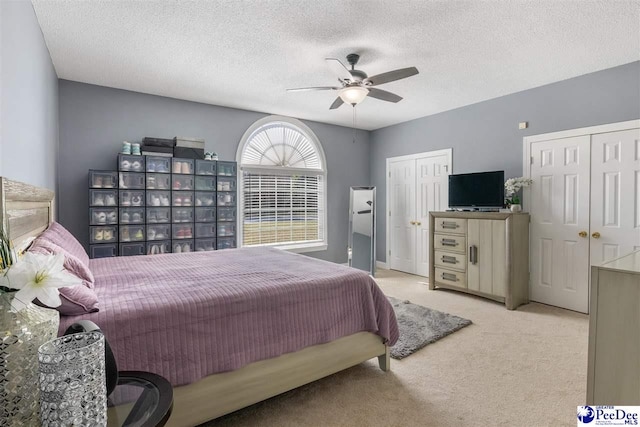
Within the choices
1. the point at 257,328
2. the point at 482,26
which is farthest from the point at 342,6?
the point at 257,328

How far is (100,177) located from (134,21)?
5.89 ft

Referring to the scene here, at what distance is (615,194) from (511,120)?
1450 millimetres

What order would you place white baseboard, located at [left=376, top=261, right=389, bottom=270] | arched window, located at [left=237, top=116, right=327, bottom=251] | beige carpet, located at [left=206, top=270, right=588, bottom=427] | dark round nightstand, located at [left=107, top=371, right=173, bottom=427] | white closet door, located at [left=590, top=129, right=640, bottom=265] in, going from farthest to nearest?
white baseboard, located at [left=376, top=261, right=389, bottom=270] → arched window, located at [left=237, top=116, right=327, bottom=251] → white closet door, located at [left=590, top=129, right=640, bottom=265] → beige carpet, located at [left=206, top=270, right=588, bottom=427] → dark round nightstand, located at [left=107, top=371, right=173, bottom=427]

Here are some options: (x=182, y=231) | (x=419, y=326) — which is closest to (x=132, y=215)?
(x=182, y=231)

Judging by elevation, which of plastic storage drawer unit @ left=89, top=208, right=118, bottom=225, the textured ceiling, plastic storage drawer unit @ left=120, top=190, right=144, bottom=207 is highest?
the textured ceiling

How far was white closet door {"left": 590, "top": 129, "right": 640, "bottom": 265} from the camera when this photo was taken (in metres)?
3.22

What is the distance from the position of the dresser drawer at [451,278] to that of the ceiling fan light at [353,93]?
2746 millimetres

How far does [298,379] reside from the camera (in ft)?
6.44

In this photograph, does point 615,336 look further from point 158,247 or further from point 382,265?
point 382,265

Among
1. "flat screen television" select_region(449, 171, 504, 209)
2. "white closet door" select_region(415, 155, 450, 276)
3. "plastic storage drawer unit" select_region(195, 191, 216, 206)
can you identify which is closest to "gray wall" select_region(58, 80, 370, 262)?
"plastic storage drawer unit" select_region(195, 191, 216, 206)

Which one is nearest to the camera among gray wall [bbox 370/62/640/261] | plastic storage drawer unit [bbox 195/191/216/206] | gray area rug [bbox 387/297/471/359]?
gray area rug [bbox 387/297/471/359]

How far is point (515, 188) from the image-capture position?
4.04 m

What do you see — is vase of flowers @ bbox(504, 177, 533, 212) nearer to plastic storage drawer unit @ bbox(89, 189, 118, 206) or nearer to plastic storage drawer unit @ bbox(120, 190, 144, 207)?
plastic storage drawer unit @ bbox(120, 190, 144, 207)

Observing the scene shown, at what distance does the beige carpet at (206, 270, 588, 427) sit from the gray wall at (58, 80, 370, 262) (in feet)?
10.7
